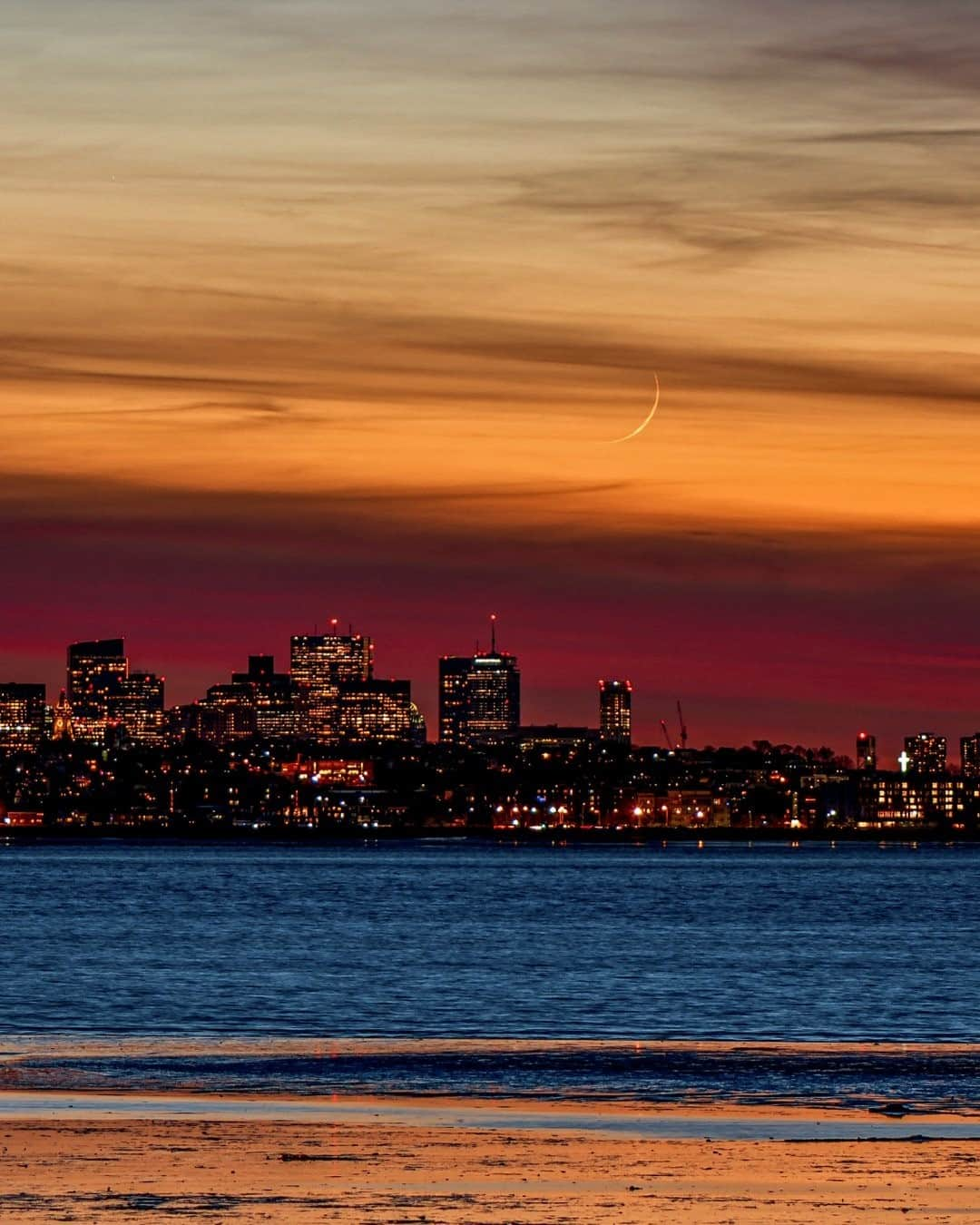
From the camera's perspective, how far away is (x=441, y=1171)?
87.5 feet

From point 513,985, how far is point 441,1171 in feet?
137

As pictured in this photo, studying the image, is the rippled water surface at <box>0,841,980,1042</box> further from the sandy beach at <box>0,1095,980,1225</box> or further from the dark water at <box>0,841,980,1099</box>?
the sandy beach at <box>0,1095,980,1225</box>

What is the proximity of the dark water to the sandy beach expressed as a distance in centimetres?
648

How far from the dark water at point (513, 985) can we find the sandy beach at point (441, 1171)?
6484 millimetres

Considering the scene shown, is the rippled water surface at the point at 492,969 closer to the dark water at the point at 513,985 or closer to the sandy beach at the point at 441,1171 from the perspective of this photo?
the dark water at the point at 513,985

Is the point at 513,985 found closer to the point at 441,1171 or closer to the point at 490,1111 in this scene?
Answer: the point at 490,1111

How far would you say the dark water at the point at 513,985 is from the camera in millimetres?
40406

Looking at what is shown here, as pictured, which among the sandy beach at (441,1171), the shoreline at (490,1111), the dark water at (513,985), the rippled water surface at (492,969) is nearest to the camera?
the sandy beach at (441,1171)

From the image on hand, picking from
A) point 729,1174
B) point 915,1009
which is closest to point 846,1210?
point 729,1174

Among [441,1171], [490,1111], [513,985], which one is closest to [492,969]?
[513,985]

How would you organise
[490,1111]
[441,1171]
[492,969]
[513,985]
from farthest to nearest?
[492,969], [513,985], [490,1111], [441,1171]

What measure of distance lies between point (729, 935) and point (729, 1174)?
74.4 m

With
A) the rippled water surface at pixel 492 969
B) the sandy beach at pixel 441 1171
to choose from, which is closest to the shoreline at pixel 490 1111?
the sandy beach at pixel 441 1171

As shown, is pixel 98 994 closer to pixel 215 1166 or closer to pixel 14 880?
pixel 215 1166
